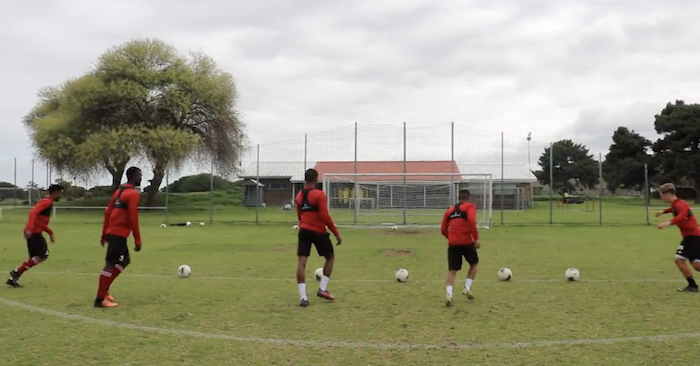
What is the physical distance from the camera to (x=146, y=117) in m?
36.8

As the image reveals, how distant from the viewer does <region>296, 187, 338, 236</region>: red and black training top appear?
820 cm

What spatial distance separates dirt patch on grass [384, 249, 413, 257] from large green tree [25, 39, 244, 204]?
21962mm

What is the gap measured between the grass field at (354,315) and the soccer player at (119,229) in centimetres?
37

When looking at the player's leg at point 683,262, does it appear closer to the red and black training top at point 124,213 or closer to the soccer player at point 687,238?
the soccer player at point 687,238

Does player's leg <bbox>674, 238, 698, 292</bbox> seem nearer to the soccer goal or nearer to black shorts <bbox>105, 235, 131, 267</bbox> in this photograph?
black shorts <bbox>105, 235, 131, 267</bbox>

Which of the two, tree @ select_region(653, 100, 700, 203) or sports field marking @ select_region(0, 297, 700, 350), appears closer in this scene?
sports field marking @ select_region(0, 297, 700, 350)

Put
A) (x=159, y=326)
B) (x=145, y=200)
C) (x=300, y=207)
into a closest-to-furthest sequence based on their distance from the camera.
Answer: (x=159, y=326), (x=300, y=207), (x=145, y=200)

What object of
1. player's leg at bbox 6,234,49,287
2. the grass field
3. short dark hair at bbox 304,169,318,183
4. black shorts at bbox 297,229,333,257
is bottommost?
the grass field

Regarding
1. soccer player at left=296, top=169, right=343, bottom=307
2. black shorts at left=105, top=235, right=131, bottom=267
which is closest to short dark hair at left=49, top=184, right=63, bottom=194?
black shorts at left=105, top=235, right=131, bottom=267

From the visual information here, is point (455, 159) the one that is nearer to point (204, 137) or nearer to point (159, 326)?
point (204, 137)

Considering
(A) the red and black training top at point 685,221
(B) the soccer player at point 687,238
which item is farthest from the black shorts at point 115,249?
(A) the red and black training top at point 685,221

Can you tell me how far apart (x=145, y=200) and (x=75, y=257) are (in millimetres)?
27061

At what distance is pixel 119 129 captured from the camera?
34.3 m

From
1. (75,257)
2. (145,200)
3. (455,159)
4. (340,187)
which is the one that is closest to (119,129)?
(145,200)
